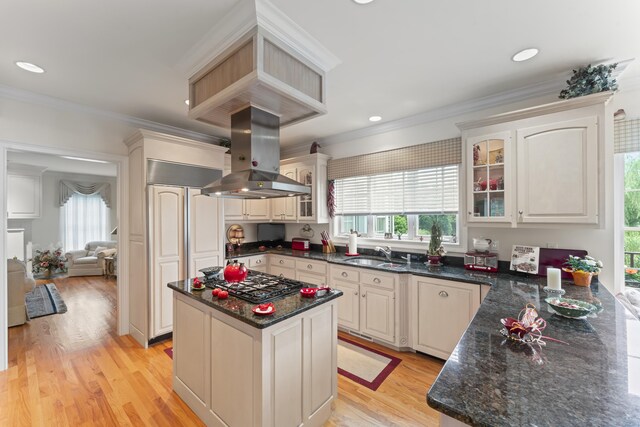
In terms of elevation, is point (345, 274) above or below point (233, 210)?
below

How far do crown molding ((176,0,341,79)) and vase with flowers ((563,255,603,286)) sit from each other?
243 centimetres

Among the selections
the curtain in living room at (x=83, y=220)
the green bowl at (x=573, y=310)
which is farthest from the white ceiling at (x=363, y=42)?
the curtain in living room at (x=83, y=220)

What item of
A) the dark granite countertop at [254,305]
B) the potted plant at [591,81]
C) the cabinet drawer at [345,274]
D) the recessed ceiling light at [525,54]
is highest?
the recessed ceiling light at [525,54]

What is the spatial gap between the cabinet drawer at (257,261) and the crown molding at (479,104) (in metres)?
2.05

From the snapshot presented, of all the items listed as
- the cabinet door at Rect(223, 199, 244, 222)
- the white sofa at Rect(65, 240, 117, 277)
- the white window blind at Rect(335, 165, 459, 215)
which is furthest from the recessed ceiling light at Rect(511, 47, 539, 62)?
the white sofa at Rect(65, 240, 117, 277)

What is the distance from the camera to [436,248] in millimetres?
3006

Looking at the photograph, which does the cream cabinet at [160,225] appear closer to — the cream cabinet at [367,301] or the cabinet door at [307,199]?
the cabinet door at [307,199]

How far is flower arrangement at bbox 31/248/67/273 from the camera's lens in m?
6.12

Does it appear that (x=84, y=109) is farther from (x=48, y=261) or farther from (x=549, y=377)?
(x=48, y=261)

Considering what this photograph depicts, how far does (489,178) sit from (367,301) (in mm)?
1731

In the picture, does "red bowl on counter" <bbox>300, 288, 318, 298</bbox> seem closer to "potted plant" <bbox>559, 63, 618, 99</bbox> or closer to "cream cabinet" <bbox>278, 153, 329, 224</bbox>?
"cream cabinet" <bbox>278, 153, 329, 224</bbox>

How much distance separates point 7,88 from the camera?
8.34 ft

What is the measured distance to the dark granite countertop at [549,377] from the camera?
30.9 inches

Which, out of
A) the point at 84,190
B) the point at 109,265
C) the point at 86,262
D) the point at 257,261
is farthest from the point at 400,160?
the point at 84,190
